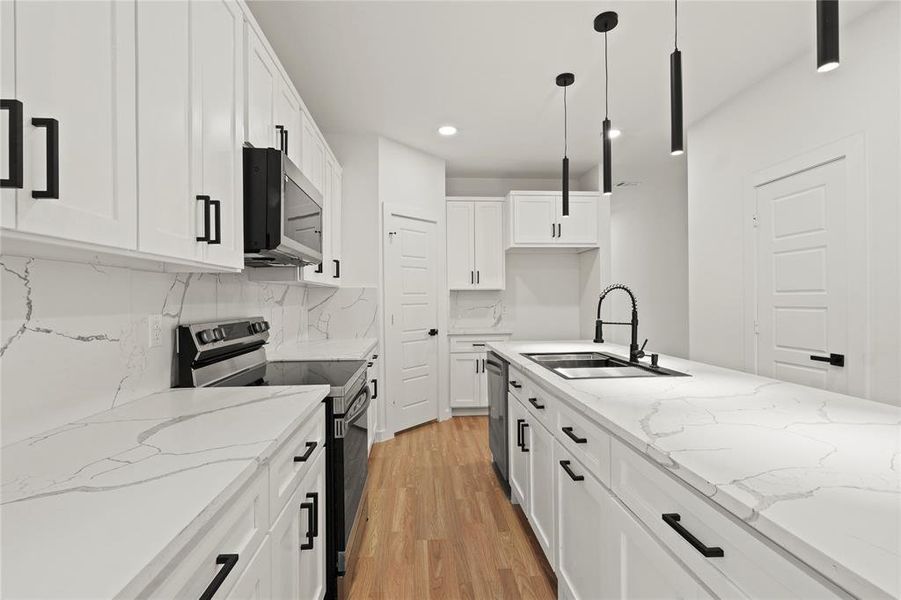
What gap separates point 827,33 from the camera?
887 mm

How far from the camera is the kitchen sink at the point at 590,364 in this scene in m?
2.08

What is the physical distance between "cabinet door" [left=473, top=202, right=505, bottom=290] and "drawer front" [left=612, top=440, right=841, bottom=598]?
3.73 metres

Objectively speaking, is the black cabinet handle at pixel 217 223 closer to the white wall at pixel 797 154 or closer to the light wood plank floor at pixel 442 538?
the light wood plank floor at pixel 442 538

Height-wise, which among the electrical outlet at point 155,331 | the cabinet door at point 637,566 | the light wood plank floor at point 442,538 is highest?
the electrical outlet at point 155,331

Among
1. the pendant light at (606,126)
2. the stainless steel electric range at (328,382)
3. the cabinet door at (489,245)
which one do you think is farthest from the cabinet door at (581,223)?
the stainless steel electric range at (328,382)

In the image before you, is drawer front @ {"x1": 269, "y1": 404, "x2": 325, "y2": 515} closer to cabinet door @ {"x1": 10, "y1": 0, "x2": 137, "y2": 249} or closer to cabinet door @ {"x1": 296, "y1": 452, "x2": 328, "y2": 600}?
cabinet door @ {"x1": 296, "y1": 452, "x2": 328, "y2": 600}

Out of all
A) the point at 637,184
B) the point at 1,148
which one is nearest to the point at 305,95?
the point at 1,148

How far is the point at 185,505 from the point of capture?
26.6 inches

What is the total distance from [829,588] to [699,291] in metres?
3.38

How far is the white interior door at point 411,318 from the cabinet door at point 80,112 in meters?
2.98

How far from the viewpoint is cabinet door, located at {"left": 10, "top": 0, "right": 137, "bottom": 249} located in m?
0.71

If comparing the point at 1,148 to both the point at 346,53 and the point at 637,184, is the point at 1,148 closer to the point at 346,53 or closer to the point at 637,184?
the point at 346,53

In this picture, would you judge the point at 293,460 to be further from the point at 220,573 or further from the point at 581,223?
the point at 581,223

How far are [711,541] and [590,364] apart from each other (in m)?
1.72
